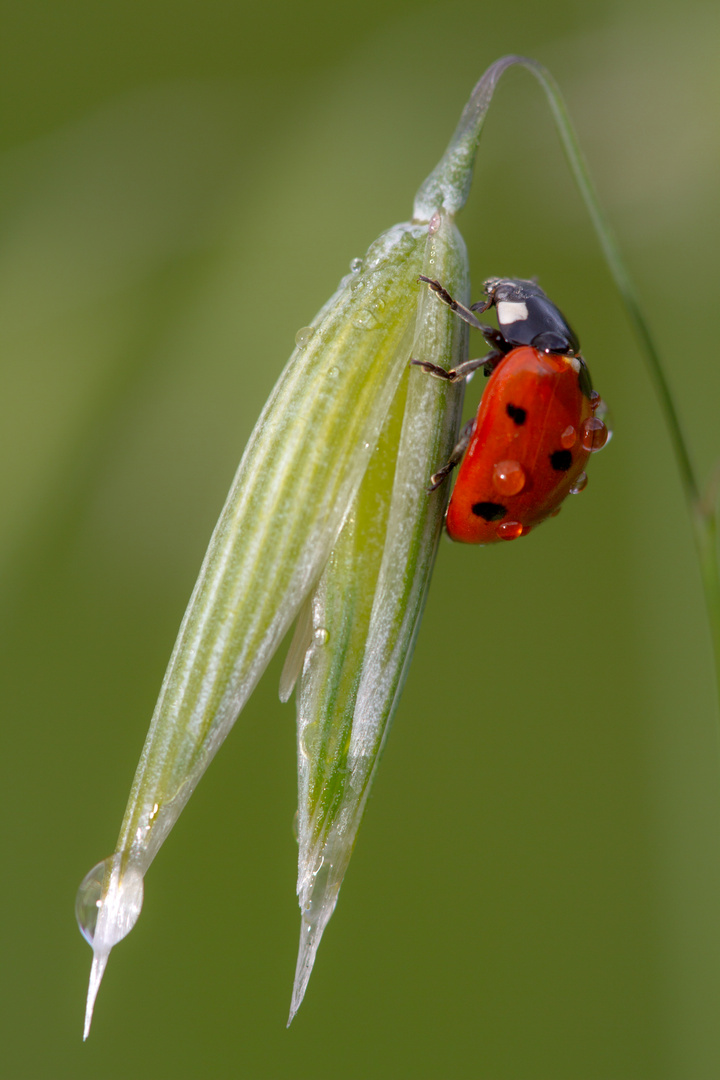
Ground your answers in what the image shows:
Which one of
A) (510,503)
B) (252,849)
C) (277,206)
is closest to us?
(510,503)

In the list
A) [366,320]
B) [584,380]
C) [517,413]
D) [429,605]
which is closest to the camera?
[366,320]

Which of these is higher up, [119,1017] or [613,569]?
[613,569]

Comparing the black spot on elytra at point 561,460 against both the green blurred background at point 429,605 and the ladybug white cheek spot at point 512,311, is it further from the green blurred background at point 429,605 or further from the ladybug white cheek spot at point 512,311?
the green blurred background at point 429,605

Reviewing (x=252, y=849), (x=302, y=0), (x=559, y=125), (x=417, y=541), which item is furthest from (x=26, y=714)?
(x=302, y=0)

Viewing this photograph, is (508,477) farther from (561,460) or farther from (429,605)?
(429,605)

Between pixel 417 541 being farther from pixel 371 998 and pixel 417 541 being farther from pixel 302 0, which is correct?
pixel 302 0

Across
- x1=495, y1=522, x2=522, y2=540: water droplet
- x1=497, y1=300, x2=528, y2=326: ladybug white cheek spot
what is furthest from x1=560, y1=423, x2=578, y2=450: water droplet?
x1=497, y1=300, x2=528, y2=326: ladybug white cheek spot

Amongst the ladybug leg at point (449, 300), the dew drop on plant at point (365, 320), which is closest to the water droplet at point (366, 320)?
the dew drop on plant at point (365, 320)

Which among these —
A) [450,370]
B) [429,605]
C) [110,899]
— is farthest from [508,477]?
[429,605]
